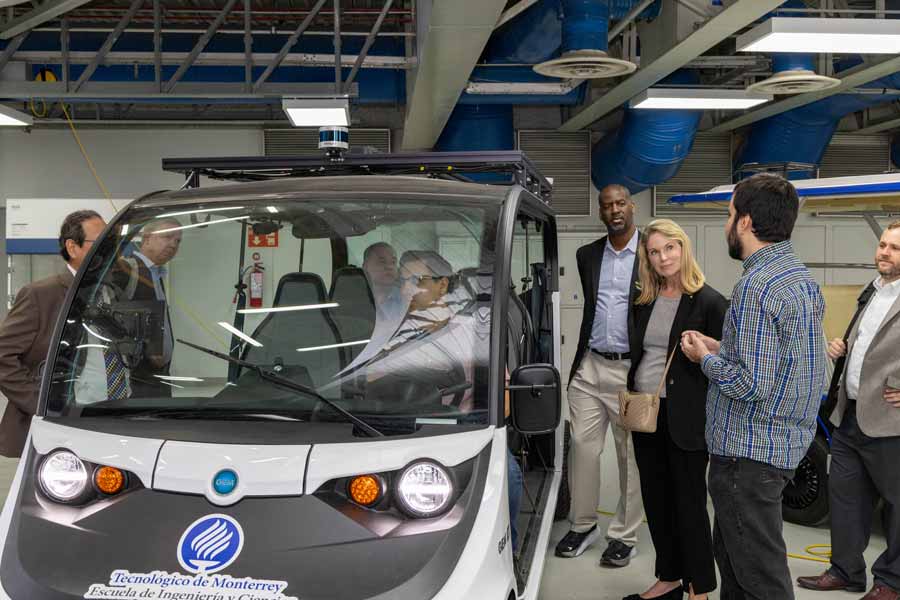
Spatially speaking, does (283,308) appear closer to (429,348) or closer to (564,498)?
(429,348)

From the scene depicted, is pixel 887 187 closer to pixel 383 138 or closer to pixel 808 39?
pixel 808 39

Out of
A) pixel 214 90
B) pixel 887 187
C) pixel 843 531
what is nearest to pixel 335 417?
pixel 843 531

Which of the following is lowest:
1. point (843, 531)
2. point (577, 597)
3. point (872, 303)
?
point (577, 597)

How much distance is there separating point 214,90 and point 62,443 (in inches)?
212

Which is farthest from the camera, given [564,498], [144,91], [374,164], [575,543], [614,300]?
[144,91]

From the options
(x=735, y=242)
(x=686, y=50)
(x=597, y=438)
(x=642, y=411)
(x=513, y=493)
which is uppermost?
(x=686, y=50)

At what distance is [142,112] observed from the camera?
10.3 m

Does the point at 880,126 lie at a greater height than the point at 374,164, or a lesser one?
greater

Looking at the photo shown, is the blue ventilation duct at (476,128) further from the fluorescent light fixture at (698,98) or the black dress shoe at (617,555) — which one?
the black dress shoe at (617,555)

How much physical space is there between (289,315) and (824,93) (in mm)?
7163

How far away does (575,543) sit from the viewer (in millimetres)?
4355

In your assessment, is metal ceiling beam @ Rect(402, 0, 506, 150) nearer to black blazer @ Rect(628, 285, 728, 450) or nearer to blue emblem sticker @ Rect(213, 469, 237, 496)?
black blazer @ Rect(628, 285, 728, 450)

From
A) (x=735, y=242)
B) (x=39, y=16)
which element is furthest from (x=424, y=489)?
(x=39, y=16)

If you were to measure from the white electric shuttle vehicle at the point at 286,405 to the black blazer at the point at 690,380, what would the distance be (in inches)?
28.1
